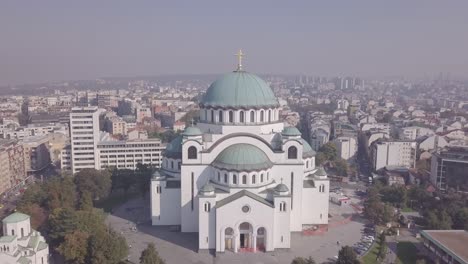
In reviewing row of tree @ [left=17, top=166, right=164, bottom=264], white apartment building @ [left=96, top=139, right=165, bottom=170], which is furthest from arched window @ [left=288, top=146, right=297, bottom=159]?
white apartment building @ [left=96, top=139, right=165, bottom=170]

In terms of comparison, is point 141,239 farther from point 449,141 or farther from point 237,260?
point 449,141

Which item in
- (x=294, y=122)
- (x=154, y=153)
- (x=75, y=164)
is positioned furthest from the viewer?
(x=294, y=122)

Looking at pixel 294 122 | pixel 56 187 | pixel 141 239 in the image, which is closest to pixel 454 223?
pixel 141 239

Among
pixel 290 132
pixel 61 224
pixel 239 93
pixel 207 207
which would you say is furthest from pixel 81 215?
pixel 290 132

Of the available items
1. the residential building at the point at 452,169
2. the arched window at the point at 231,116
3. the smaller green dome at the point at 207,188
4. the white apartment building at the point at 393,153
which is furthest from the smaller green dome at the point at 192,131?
the white apartment building at the point at 393,153

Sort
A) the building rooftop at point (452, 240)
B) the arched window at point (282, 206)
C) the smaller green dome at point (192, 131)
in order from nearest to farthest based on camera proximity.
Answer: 1. the building rooftop at point (452, 240)
2. the arched window at point (282, 206)
3. the smaller green dome at point (192, 131)

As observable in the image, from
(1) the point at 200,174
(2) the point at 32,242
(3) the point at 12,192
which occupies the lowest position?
(3) the point at 12,192

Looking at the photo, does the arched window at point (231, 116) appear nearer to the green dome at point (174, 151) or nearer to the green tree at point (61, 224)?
the green dome at point (174, 151)
